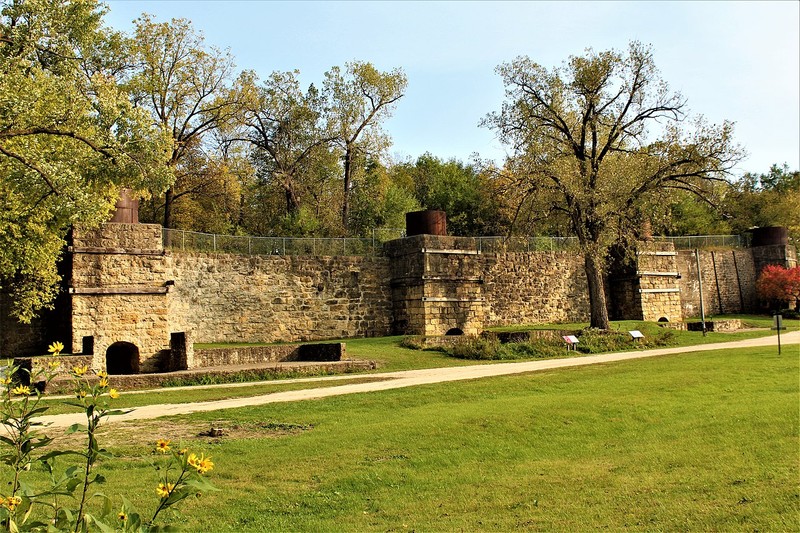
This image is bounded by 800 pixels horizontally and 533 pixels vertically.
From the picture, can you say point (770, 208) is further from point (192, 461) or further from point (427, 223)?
point (192, 461)

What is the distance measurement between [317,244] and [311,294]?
2.10 meters

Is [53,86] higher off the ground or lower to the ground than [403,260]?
higher

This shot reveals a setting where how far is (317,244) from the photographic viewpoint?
30359 millimetres

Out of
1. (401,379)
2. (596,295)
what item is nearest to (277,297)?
(401,379)

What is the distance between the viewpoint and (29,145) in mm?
19531

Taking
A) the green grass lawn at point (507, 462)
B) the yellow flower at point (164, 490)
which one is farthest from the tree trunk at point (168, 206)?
the yellow flower at point (164, 490)

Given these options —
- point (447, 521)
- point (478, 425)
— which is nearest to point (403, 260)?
point (478, 425)

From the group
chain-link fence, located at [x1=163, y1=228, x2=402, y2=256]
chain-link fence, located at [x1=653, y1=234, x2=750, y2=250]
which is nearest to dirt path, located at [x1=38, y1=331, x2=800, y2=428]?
chain-link fence, located at [x1=163, y1=228, x2=402, y2=256]

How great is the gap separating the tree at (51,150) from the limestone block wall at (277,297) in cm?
527

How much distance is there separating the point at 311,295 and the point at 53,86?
521 inches

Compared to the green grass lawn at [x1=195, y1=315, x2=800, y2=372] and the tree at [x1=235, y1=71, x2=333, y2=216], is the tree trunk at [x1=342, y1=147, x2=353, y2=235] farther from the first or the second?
the green grass lawn at [x1=195, y1=315, x2=800, y2=372]

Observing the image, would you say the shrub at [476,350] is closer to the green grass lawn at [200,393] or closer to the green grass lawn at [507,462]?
the green grass lawn at [200,393]

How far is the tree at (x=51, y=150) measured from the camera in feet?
52.2

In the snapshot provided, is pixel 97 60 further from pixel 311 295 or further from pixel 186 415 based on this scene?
pixel 186 415
